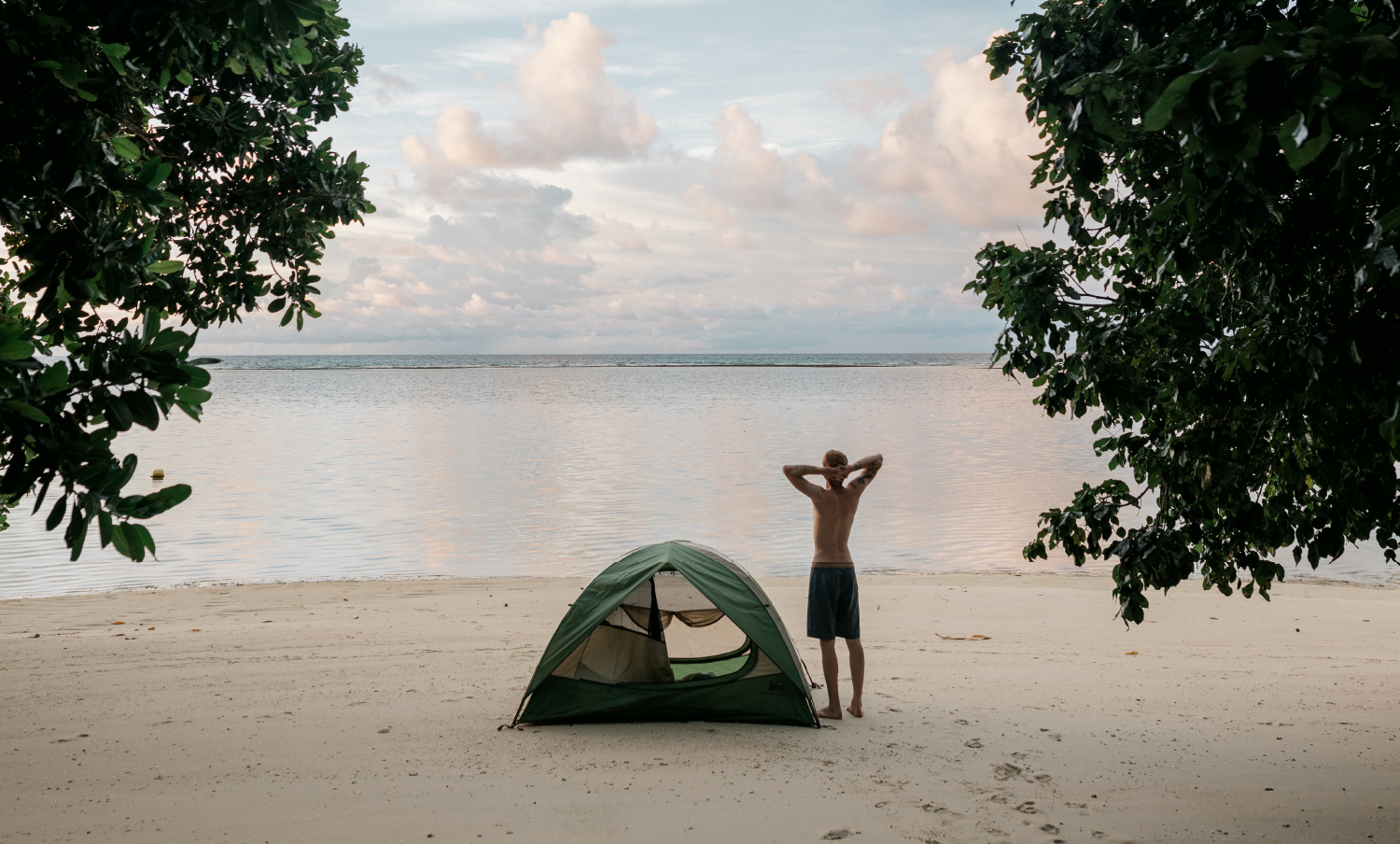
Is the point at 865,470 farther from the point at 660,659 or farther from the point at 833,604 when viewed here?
the point at 660,659

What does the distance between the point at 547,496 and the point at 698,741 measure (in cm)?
1489

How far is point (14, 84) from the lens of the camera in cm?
349

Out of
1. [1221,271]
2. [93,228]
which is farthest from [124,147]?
[1221,271]

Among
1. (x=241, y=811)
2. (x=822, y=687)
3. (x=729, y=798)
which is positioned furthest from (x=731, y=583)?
(x=241, y=811)

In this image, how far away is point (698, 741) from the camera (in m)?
6.72

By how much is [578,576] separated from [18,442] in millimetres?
11384

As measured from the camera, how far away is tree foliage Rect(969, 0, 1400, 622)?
2.11 metres

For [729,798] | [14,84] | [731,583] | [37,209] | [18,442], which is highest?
[14,84]

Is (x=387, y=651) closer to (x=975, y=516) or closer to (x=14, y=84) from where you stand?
(x=14, y=84)

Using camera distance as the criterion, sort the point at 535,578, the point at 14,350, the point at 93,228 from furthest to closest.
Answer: the point at 535,578 → the point at 93,228 → the point at 14,350

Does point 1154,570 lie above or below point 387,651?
above

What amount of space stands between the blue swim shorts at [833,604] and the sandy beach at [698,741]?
720 millimetres

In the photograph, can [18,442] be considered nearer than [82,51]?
Yes

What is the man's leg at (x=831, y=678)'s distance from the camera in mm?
7215
